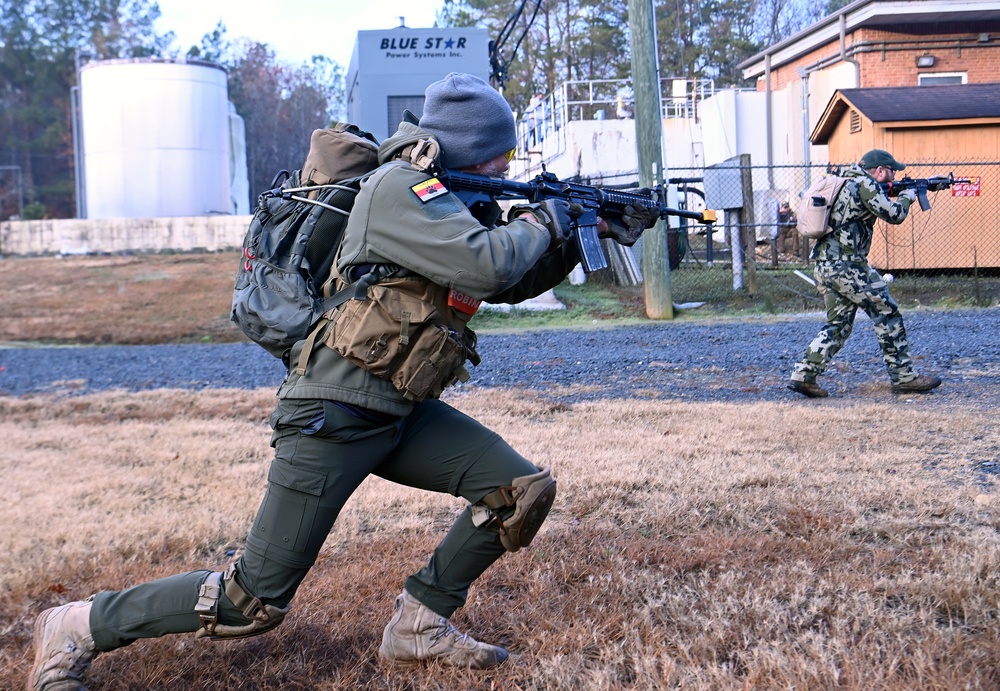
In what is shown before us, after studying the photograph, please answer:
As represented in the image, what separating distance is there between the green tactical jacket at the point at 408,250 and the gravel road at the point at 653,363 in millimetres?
5178

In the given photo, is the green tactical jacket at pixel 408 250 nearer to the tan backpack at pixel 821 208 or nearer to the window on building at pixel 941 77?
the tan backpack at pixel 821 208

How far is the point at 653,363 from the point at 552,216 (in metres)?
6.66

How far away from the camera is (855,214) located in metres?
7.36

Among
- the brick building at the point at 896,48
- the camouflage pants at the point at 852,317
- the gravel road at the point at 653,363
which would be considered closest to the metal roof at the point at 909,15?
the brick building at the point at 896,48

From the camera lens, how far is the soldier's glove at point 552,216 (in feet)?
9.00

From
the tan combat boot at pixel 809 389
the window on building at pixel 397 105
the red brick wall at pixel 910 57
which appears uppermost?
the red brick wall at pixel 910 57

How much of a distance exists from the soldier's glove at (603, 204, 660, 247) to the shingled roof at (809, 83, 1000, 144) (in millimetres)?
12511

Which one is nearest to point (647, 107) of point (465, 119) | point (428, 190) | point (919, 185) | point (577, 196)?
point (919, 185)

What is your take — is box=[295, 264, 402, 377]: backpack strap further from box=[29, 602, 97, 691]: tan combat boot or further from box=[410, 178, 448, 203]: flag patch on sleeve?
box=[29, 602, 97, 691]: tan combat boot

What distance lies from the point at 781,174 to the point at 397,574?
2083 centimetres

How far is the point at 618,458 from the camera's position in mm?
5430

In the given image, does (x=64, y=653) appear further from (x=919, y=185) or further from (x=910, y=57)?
(x=910, y=57)

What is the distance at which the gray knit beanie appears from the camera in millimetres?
2777

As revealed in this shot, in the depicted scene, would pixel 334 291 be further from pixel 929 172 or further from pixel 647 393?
pixel 929 172
